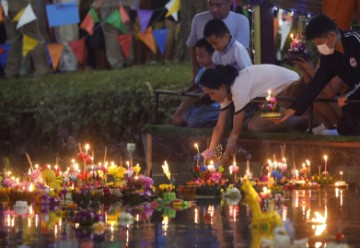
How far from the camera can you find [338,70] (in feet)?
56.8

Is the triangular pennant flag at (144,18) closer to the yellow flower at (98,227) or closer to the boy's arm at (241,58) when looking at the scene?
the boy's arm at (241,58)

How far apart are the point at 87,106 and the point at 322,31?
34.0ft

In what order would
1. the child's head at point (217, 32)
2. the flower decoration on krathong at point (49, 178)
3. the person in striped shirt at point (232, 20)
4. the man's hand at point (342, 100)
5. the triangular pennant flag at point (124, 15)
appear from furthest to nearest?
the triangular pennant flag at point (124, 15) < the person in striped shirt at point (232, 20) < the child's head at point (217, 32) < the man's hand at point (342, 100) < the flower decoration on krathong at point (49, 178)

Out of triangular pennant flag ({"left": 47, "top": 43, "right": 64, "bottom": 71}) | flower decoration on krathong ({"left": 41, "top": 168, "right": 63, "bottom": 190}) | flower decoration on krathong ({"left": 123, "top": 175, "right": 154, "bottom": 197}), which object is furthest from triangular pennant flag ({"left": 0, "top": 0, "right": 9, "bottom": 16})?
flower decoration on krathong ({"left": 123, "top": 175, "right": 154, "bottom": 197})

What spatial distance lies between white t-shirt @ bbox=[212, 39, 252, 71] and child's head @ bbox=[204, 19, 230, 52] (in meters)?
0.17

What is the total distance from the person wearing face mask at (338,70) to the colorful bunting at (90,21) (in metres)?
12.4

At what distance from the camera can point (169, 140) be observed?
66.1ft

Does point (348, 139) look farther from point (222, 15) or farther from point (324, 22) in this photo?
point (222, 15)

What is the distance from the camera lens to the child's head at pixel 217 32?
18.2 m

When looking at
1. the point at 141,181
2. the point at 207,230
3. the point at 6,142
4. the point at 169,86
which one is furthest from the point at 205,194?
the point at 6,142

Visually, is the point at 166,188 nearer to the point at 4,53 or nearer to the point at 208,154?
the point at 208,154

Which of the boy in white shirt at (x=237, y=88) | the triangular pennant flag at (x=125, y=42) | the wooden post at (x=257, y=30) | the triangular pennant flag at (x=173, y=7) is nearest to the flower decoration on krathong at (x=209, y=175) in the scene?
the boy in white shirt at (x=237, y=88)

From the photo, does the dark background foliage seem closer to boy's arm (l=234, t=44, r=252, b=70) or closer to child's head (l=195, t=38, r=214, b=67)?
child's head (l=195, t=38, r=214, b=67)

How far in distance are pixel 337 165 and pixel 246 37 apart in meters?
3.02
